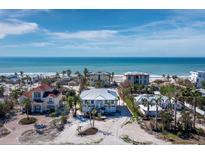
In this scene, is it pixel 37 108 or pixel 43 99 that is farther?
pixel 43 99

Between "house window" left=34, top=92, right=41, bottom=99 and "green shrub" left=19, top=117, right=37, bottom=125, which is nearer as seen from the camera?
"green shrub" left=19, top=117, right=37, bottom=125

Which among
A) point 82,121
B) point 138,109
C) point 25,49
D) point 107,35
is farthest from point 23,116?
point 25,49

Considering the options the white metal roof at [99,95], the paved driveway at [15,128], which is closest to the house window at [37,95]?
the paved driveway at [15,128]

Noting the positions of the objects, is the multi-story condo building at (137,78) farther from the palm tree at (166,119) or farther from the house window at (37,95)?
the palm tree at (166,119)

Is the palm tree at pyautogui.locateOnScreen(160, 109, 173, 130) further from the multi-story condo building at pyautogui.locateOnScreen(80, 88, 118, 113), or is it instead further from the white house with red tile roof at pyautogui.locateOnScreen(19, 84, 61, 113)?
the white house with red tile roof at pyautogui.locateOnScreen(19, 84, 61, 113)

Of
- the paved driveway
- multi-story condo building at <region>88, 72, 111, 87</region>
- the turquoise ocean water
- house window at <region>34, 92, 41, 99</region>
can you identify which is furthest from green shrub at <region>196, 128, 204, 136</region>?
the turquoise ocean water

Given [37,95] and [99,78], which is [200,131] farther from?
[99,78]

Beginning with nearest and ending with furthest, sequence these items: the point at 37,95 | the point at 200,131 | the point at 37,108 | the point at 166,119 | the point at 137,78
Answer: the point at 200,131 < the point at 166,119 < the point at 37,108 < the point at 37,95 < the point at 137,78

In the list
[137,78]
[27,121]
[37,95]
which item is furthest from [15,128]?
[137,78]

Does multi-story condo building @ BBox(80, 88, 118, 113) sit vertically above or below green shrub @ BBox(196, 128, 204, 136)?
above
